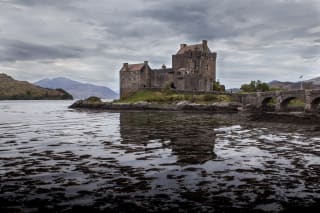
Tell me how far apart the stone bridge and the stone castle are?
16662 mm

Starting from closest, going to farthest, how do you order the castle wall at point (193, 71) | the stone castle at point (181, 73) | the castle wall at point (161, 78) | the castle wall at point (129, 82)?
the castle wall at point (193, 71) < the stone castle at point (181, 73) < the castle wall at point (129, 82) < the castle wall at point (161, 78)

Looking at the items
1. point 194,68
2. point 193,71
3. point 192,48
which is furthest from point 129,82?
point 192,48

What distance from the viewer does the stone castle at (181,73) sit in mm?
99312

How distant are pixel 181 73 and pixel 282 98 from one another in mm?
36023

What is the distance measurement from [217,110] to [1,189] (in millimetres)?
65980

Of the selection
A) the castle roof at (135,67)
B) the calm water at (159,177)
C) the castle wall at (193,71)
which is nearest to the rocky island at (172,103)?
the castle wall at (193,71)

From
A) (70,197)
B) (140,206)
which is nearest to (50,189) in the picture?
(70,197)

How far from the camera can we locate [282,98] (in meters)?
71.8

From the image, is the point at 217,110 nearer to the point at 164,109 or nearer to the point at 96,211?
the point at 164,109

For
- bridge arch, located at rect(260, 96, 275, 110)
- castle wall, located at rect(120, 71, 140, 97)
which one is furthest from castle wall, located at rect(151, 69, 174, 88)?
bridge arch, located at rect(260, 96, 275, 110)

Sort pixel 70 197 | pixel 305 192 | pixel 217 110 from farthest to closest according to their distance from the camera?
pixel 217 110 < pixel 305 192 < pixel 70 197

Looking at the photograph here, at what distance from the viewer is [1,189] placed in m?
11.4

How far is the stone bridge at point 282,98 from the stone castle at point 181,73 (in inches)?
656

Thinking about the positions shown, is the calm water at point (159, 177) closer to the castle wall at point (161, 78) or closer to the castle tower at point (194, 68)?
the castle tower at point (194, 68)
